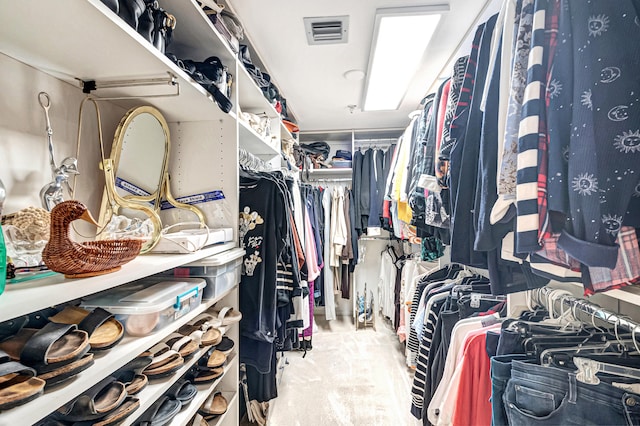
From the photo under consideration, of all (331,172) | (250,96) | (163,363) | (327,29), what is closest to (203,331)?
(163,363)

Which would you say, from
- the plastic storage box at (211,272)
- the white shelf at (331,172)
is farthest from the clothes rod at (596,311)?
the white shelf at (331,172)

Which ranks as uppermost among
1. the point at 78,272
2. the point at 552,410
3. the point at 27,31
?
the point at 27,31

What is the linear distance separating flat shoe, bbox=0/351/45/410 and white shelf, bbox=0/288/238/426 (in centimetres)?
1

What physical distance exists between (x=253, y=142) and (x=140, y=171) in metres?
0.75

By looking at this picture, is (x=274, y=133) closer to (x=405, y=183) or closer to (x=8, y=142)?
(x=405, y=183)

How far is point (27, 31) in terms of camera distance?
654 mm

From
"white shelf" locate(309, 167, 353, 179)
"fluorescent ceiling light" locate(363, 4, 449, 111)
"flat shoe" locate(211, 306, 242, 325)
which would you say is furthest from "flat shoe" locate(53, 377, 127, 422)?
"white shelf" locate(309, 167, 353, 179)

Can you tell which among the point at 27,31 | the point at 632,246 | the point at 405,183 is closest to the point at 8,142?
the point at 27,31

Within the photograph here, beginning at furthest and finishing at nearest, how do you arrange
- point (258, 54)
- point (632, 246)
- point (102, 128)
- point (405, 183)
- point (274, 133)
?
point (274, 133), point (258, 54), point (405, 183), point (102, 128), point (632, 246)

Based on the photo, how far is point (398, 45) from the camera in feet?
5.37

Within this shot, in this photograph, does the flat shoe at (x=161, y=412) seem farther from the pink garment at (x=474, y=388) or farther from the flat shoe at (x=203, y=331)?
the pink garment at (x=474, y=388)

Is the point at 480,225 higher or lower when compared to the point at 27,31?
lower

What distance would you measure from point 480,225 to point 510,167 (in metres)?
0.13

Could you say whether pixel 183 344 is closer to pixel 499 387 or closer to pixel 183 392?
pixel 183 392
